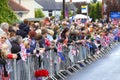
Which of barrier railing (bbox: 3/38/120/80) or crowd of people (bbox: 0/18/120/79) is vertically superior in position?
crowd of people (bbox: 0/18/120/79)

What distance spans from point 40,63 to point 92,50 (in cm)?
1135

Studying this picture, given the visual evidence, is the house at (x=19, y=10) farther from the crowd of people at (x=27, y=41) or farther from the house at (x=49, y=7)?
the house at (x=49, y=7)

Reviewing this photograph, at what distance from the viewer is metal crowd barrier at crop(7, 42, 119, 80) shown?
41.5 ft

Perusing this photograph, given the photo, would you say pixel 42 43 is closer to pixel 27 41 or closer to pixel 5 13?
pixel 27 41

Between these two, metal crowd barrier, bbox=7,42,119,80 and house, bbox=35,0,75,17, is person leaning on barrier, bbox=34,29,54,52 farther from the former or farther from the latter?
house, bbox=35,0,75,17

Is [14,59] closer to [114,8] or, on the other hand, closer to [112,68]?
[112,68]

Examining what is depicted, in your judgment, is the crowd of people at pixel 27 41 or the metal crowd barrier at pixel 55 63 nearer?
the crowd of people at pixel 27 41

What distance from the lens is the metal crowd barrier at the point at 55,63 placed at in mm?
12652

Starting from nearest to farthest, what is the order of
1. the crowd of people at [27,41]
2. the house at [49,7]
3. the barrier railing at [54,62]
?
the crowd of people at [27,41] → the barrier railing at [54,62] → the house at [49,7]

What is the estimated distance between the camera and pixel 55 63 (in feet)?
54.5

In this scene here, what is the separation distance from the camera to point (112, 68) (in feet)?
69.4

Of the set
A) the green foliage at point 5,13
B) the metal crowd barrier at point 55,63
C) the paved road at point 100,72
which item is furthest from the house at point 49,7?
the paved road at point 100,72

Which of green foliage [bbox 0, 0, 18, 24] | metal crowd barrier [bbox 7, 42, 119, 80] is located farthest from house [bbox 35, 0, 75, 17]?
metal crowd barrier [bbox 7, 42, 119, 80]

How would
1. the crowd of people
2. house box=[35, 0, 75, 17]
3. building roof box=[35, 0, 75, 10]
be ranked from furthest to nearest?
building roof box=[35, 0, 75, 10] < house box=[35, 0, 75, 17] < the crowd of people
